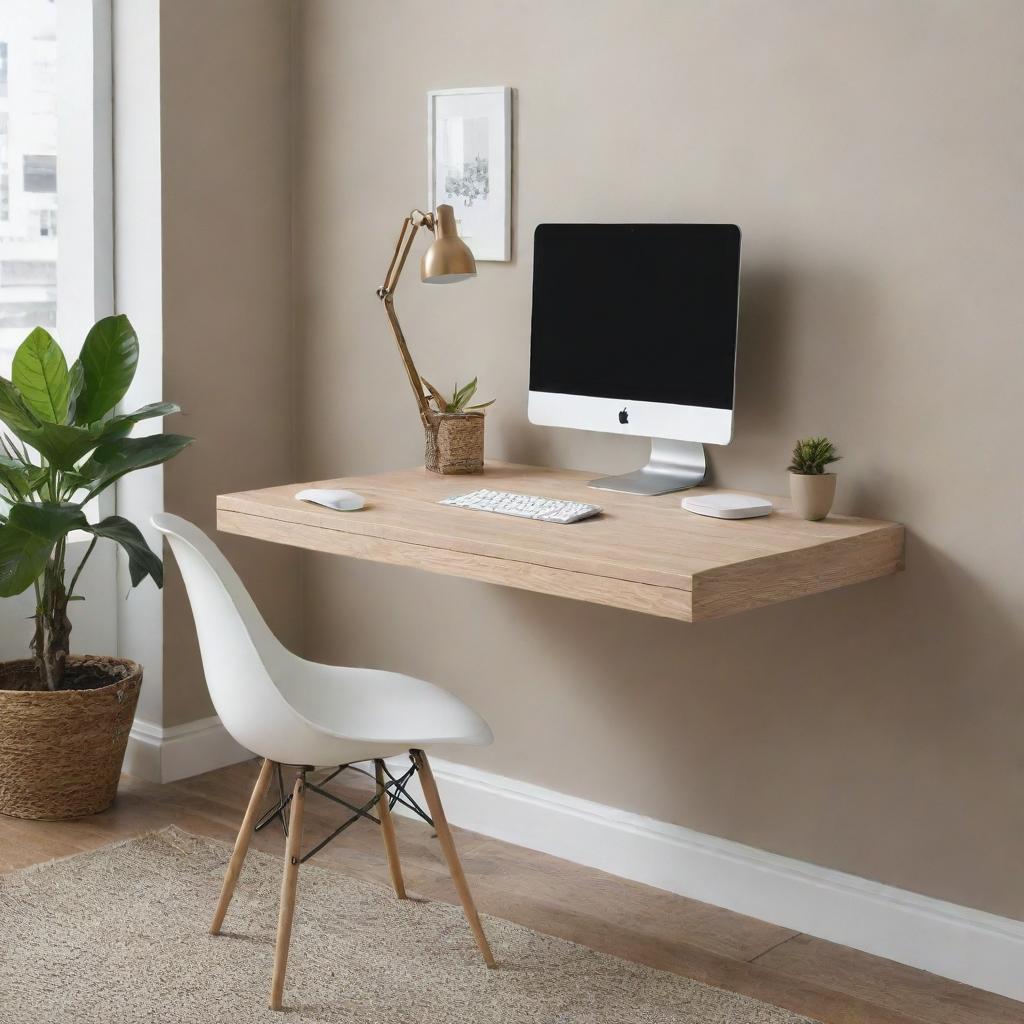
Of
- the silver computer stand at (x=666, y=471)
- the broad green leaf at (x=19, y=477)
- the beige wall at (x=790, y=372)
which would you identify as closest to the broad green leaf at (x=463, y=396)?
the beige wall at (x=790, y=372)

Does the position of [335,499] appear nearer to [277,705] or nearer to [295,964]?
[277,705]

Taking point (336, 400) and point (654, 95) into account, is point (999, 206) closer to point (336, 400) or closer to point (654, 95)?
point (654, 95)

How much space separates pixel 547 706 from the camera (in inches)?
127

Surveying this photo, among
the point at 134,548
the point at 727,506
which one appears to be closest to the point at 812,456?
the point at 727,506

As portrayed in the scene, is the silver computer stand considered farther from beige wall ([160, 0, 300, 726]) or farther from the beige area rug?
beige wall ([160, 0, 300, 726])

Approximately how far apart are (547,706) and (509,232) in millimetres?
1080

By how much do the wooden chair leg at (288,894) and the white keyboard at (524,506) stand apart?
1.97ft

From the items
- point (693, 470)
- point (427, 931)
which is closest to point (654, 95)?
point (693, 470)

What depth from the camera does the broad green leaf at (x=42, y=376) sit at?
3064mm

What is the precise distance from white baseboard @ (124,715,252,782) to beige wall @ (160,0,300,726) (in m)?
0.04

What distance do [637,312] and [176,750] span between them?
168 centimetres

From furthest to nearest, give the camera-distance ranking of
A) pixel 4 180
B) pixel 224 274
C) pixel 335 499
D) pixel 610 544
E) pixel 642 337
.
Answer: pixel 224 274, pixel 4 180, pixel 642 337, pixel 335 499, pixel 610 544

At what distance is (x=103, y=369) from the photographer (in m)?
3.15

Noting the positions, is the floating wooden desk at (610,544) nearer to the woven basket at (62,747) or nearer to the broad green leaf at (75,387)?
the broad green leaf at (75,387)
